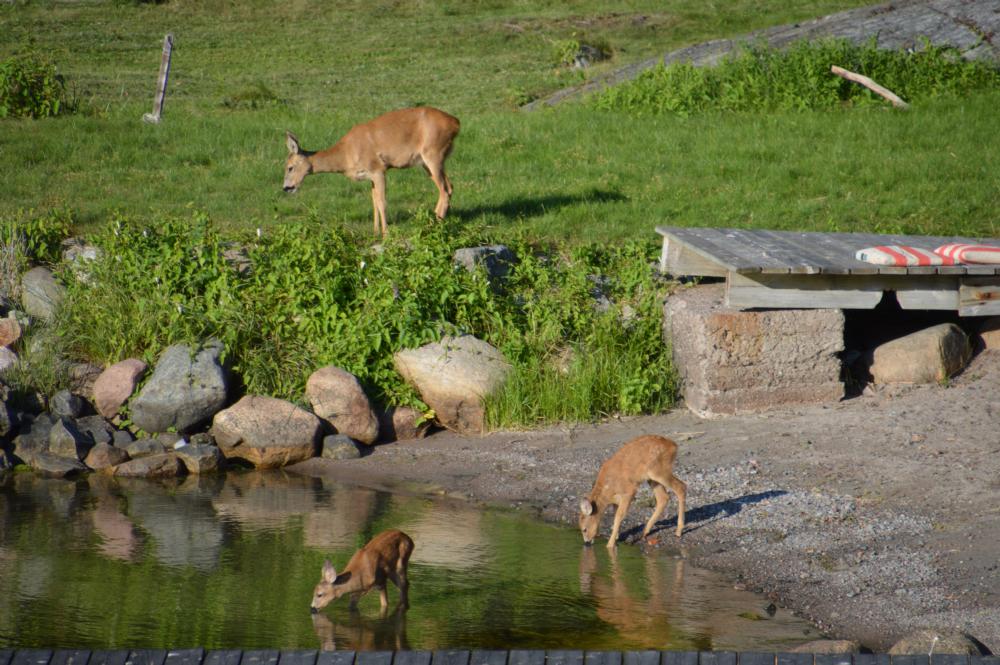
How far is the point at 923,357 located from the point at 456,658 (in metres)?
8.29

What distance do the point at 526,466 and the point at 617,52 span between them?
21.3 meters

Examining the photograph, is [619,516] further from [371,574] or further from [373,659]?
[373,659]

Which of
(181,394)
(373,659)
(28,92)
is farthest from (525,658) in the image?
(28,92)

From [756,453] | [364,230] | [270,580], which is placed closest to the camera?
[270,580]

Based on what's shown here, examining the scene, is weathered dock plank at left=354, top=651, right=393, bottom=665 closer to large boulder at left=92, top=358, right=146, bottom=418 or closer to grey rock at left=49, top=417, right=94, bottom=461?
grey rock at left=49, top=417, right=94, bottom=461

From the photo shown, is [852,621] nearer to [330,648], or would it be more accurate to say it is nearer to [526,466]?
[330,648]

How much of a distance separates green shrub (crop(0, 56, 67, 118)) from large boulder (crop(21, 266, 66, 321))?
7.46m

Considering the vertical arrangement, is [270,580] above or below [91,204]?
below

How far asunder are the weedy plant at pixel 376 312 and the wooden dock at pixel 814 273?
0.79m

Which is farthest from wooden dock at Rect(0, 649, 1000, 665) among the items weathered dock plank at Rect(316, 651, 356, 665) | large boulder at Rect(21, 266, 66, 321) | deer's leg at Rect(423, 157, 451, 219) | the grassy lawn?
deer's leg at Rect(423, 157, 451, 219)

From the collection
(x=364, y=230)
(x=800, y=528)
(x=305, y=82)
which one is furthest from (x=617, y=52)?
(x=800, y=528)

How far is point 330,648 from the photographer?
25.2 ft

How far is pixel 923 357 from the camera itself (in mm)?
12961

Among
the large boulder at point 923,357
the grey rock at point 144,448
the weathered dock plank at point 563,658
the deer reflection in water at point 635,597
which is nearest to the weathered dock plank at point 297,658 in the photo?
the weathered dock plank at point 563,658
